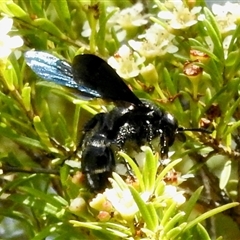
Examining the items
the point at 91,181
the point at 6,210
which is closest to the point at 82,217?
the point at 91,181

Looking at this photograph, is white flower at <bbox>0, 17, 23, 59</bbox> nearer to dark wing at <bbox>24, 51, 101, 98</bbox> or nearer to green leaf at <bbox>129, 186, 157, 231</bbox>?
dark wing at <bbox>24, 51, 101, 98</bbox>

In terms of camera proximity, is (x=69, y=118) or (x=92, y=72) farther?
(x=69, y=118)

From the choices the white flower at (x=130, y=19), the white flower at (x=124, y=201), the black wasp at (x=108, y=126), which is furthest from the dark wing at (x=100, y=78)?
the white flower at (x=130, y=19)

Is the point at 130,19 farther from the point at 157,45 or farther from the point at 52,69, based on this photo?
the point at 52,69

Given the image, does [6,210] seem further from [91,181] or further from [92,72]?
[92,72]

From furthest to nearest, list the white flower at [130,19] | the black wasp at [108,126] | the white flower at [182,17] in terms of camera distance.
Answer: the white flower at [130,19], the white flower at [182,17], the black wasp at [108,126]

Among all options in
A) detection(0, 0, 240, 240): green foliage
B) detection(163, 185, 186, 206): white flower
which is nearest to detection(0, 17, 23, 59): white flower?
detection(0, 0, 240, 240): green foliage

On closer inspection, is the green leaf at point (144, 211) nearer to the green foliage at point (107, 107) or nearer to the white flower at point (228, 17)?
the green foliage at point (107, 107)
